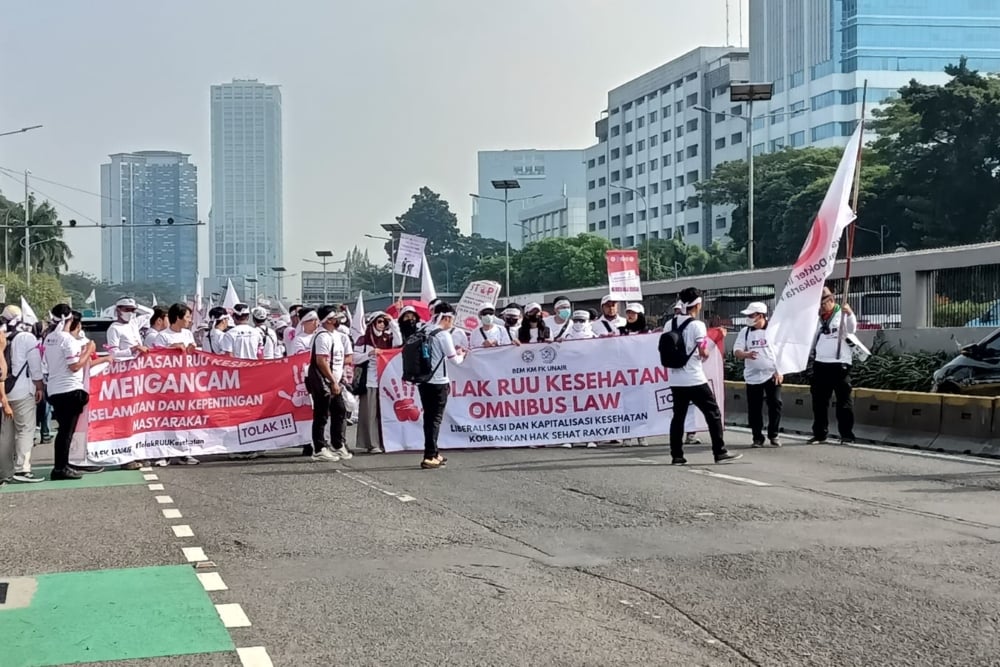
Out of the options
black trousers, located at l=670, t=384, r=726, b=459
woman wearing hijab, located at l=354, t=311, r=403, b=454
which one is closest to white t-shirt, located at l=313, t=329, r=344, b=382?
woman wearing hijab, located at l=354, t=311, r=403, b=454

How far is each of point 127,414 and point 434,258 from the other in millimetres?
141812

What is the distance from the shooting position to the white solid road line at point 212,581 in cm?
725

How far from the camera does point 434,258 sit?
15562cm

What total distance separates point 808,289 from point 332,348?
557cm

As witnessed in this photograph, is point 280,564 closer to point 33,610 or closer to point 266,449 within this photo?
point 33,610

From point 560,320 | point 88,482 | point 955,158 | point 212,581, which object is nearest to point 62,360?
point 88,482

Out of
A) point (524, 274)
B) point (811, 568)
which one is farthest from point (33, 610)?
point (524, 274)

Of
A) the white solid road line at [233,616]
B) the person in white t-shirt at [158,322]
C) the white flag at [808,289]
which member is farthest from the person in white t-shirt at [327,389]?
the white solid road line at [233,616]

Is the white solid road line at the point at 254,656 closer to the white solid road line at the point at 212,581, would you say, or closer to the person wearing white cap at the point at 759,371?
the white solid road line at the point at 212,581

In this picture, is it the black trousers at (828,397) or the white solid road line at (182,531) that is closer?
the white solid road line at (182,531)

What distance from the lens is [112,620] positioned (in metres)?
6.55

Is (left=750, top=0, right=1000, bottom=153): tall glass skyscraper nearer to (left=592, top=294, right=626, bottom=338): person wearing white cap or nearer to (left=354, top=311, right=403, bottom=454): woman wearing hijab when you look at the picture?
(left=592, top=294, right=626, bottom=338): person wearing white cap

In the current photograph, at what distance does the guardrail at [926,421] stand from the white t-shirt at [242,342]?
7672 mm

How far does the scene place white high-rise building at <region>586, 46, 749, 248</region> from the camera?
119 meters
